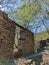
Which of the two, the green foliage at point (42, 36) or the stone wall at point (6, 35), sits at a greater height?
the stone wall at point (6, 35)

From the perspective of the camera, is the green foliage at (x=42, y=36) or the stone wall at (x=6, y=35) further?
the green foliage at (x=42, y=36)

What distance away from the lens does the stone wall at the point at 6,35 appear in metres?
7.66

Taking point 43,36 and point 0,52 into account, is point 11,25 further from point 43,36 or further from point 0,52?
point 43,36

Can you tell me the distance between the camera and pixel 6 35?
8.05 meters

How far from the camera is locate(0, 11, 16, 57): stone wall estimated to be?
7.66 meters

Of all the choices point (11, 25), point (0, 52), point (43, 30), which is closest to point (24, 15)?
point (43, 30)

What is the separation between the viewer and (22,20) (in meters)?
19.3

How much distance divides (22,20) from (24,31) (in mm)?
6728

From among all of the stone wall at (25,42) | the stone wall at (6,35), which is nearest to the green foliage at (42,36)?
the stone wall at (25,42)

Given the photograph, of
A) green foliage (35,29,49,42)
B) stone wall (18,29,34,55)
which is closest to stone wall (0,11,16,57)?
stone wall (18,29,34,55)

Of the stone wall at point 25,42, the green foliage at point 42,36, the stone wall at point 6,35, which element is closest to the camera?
the stone wall at point 6,35

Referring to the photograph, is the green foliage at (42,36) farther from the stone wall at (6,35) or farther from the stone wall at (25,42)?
the stone wall at (6,35)

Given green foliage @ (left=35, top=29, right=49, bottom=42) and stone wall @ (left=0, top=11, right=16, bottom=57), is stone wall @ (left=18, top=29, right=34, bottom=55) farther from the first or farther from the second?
green foliage @ (left=35, top=29, right=49, bottom=42)

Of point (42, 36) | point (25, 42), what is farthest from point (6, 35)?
point (42, 36)
